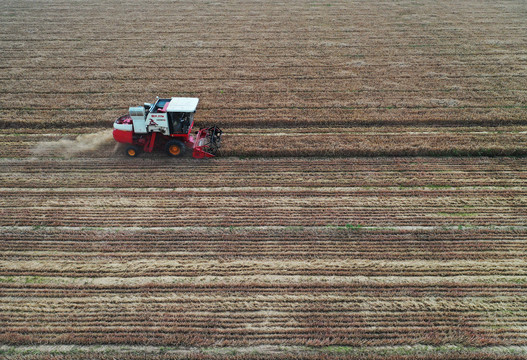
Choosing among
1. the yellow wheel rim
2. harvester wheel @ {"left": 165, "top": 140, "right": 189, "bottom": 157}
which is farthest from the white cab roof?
the yellow wheel rim

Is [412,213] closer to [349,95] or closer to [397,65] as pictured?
[349,95]

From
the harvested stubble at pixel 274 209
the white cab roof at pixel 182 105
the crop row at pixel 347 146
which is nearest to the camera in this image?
the harvested stubble at pixel 274 209

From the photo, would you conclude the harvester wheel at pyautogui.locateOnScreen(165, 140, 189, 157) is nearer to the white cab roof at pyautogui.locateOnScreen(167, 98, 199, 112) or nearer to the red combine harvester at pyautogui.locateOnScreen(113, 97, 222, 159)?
the red combine harvester at pyautogui.locateOnScreen(113, 97, 222, 159)

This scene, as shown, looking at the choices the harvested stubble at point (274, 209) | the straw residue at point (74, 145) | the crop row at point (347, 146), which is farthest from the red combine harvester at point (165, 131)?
the straw residue at point (74, 145)

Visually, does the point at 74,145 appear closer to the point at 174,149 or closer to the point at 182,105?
the point at 174,149

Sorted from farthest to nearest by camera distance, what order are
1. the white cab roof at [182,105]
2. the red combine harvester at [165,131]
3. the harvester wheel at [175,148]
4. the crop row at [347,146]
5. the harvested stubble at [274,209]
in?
the crop row at [347,146]
the harvester wheel at [175,148]
the red combine harvester at [165,131]
the white cab roof at [182,105]
the harvested stubble at [274,209]

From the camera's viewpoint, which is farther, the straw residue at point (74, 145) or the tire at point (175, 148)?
the straw residue at point (74, 145)

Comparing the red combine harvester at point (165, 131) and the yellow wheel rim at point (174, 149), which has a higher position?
the red combine harvester at point (165, 131)

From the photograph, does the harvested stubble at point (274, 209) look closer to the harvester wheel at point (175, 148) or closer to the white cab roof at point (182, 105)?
the harvester wheel at point (175, 148)
